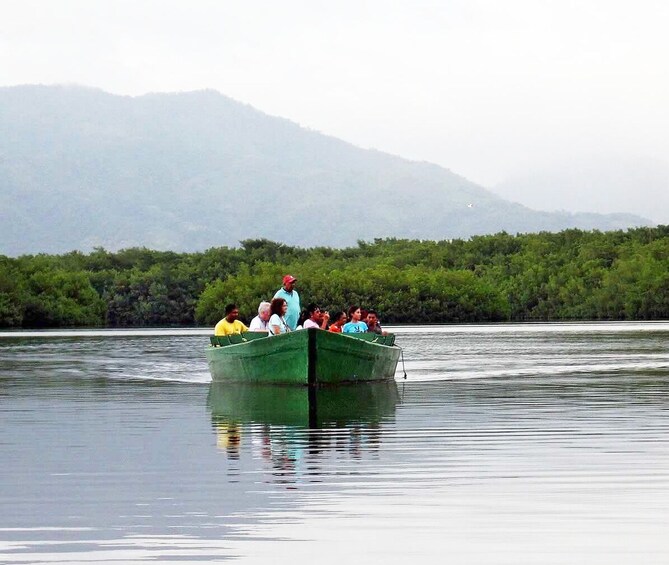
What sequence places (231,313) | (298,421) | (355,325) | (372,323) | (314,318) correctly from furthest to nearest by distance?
(372,323) → (355,325) → (231,313) → (314,318) → (298,421)

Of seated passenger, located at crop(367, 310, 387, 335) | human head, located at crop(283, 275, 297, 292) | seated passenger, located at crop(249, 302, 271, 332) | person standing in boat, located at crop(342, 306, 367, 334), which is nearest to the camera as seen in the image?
human head, located at crop(283, 275, 297, 292)

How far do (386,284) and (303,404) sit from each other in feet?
264

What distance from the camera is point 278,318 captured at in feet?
84.9

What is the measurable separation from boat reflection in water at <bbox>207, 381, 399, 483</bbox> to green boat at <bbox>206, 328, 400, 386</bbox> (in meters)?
0.22

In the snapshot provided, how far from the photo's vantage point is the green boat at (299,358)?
997 inches

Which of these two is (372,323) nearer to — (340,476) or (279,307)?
(279,307)

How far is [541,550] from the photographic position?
29.7 feet

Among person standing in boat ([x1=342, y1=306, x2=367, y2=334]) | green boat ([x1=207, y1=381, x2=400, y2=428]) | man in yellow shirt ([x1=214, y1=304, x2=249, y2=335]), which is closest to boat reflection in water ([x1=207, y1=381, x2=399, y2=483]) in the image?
green boat ([x1=207, y1=381, x2=400, y2=428])

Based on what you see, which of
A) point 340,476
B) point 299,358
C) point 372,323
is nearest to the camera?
point 340,476

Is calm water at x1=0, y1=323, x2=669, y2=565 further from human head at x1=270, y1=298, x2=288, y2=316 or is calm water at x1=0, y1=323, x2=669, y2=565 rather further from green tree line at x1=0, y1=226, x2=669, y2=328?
green tree line at x1=0, y1=226, x2=669, y2=328

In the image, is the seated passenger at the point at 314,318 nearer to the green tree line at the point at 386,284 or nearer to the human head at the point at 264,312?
the human head at the point at 264,312

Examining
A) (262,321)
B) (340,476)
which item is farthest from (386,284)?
(340,476)

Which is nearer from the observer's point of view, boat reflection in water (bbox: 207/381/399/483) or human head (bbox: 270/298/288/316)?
boat reflection in water (bbox: 207/381/399/483)

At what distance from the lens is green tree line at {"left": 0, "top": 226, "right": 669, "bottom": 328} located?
100062 millimetres
